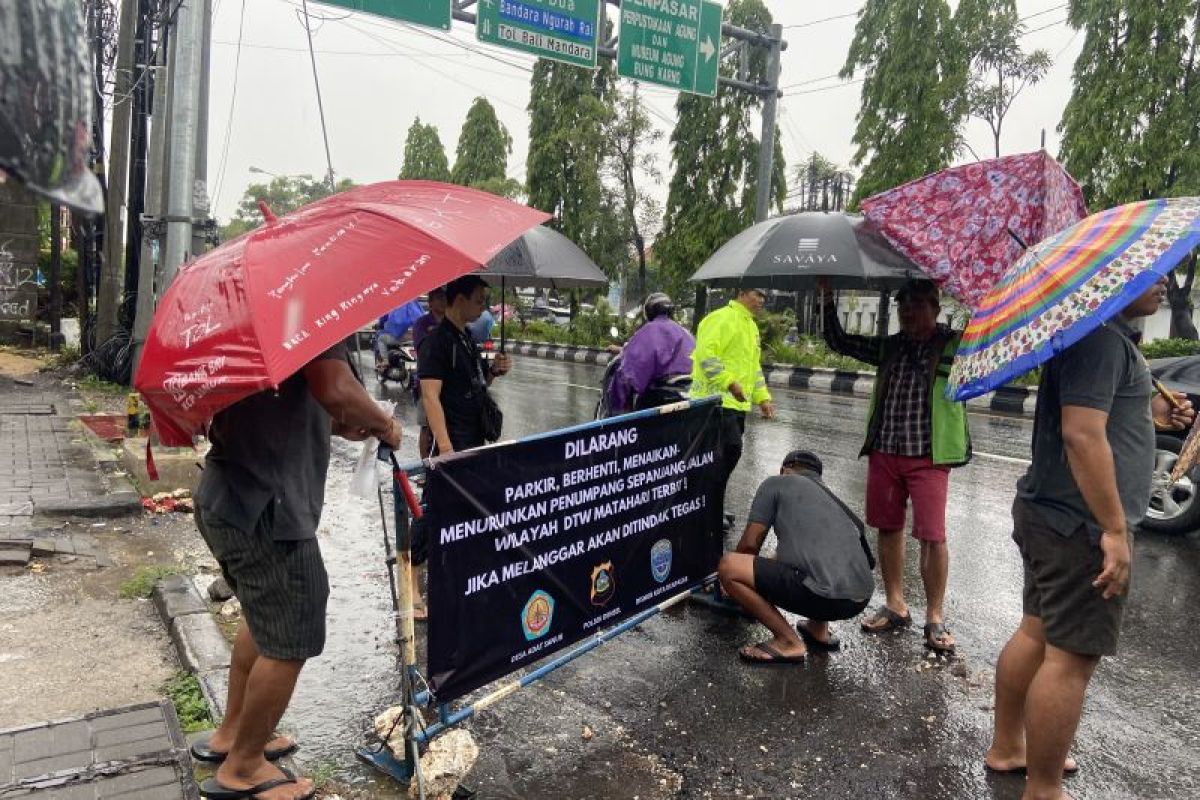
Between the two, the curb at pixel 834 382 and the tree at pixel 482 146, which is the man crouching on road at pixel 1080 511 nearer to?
the curb at pixel 834 382

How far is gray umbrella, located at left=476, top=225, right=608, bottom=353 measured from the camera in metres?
4.96

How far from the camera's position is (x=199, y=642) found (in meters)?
3.84

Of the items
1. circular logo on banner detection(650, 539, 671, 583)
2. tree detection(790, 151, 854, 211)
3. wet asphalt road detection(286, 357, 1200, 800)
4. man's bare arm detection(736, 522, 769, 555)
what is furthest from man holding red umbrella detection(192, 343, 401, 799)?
tree detection(790, 151, 854, 211)

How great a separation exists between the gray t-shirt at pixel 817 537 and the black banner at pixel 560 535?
17.0 inches

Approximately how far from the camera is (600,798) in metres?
2.88

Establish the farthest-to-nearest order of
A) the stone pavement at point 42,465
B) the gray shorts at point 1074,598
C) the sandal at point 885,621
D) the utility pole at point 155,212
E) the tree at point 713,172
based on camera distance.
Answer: the tree at point 713,172, the utility pole at point 155,212, the stone pavement at point 42,465, the sandal at point 885,621, the gray shorts at point 1074,598

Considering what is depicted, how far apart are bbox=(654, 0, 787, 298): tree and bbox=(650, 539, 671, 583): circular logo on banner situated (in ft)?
73.3

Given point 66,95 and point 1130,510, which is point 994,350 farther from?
point 66,95

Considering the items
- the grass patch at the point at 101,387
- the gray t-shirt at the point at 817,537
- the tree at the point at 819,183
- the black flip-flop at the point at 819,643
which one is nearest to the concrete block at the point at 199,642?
the gray t-shirt at the point at 817,537

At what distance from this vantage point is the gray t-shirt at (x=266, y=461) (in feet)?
8.38

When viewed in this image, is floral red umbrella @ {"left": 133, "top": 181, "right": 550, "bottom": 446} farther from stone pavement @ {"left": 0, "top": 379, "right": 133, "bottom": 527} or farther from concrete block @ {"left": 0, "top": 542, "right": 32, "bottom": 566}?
stone pavement @ {"left": 0, "top": 379, "right": 133, "bottom": 527}

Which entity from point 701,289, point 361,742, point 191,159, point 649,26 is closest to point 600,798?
point 361,742

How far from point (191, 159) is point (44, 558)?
3.78 meters

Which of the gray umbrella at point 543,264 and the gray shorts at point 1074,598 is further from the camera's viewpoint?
the gray umbrella at point 543,264
